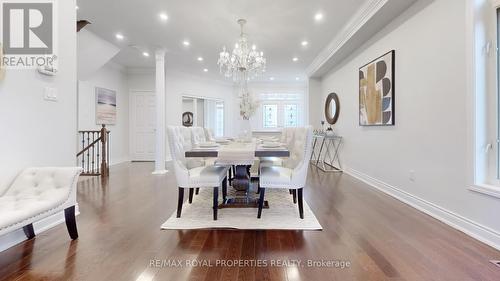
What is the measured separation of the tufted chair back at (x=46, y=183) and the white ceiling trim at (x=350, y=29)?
13.2ft

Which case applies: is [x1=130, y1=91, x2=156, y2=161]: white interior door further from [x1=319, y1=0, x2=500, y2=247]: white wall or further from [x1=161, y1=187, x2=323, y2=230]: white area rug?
[x1=319, y1=0, x2=500, y2=247]: white wall

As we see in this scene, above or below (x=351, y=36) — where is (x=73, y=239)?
below

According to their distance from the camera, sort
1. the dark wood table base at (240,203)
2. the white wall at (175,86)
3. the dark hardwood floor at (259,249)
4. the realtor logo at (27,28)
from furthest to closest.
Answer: the white wall at (175,86) < the dark wood table base at (240,203) < the realtor logo at (27,28) < the dark hardwood floor at (259,249)

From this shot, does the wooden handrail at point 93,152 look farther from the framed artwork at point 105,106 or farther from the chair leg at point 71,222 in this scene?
the chair leg at point 71,222

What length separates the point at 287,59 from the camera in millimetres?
6383

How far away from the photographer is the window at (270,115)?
9414 millimetres

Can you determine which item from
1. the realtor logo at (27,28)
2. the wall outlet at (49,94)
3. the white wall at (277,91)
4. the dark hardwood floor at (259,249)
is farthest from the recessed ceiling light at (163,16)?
the white wall at (277,91)

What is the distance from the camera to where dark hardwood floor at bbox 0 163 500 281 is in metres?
1.62

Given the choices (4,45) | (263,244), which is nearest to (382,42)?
(263,244)

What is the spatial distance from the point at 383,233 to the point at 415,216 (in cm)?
75

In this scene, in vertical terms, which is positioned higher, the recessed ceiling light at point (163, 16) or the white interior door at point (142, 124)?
the recessed ceiling light at point (163, 16)

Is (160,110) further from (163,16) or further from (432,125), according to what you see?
(432,125)

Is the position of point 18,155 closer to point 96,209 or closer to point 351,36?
point 96,209

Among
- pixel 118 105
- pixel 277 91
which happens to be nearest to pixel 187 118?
pixel 118 105
